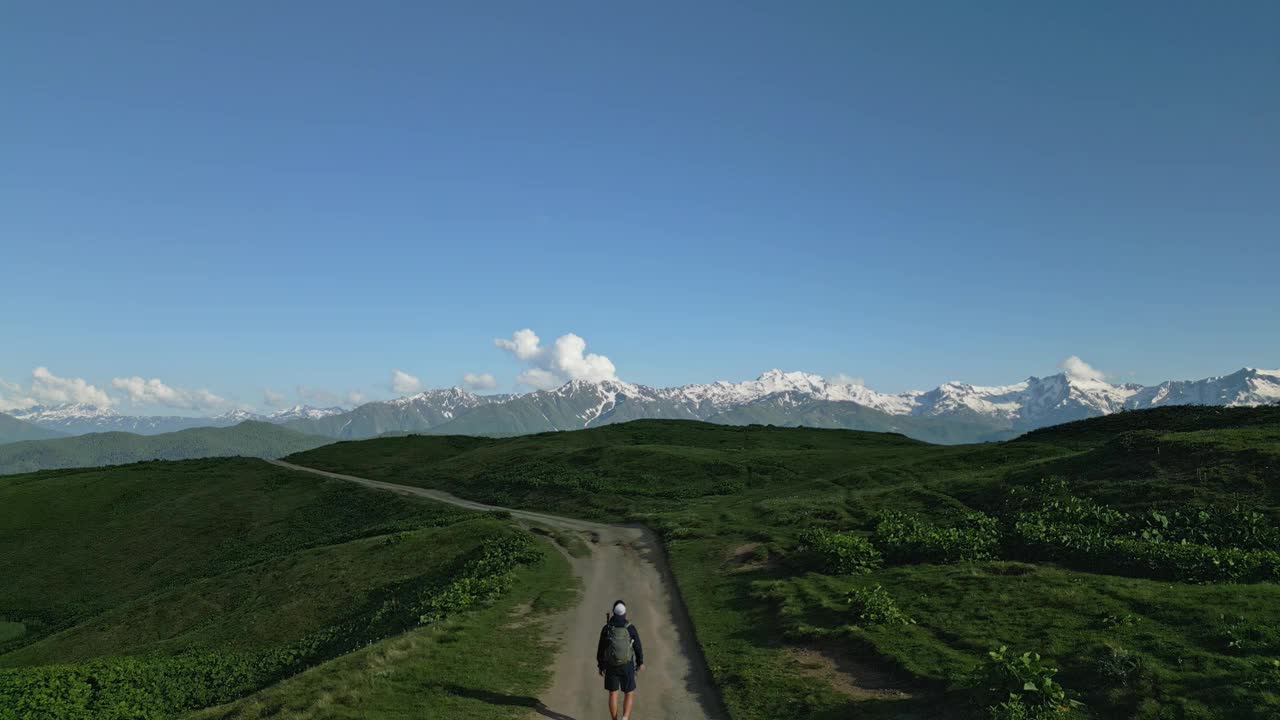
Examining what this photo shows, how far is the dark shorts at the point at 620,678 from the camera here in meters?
20.5

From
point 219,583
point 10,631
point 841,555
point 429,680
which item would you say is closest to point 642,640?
point 429,680

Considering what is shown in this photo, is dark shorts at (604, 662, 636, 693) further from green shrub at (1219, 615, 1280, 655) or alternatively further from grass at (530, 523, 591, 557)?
grass at (530, 523, 591, 557)

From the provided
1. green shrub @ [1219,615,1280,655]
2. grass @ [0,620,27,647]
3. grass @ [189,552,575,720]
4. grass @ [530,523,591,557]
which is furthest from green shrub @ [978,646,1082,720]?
grass @ [0,620,27,647]

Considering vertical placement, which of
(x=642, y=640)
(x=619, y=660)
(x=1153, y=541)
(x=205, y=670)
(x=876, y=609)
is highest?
(x=1153, y=541)

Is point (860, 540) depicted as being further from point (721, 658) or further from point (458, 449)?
point (458, 449)

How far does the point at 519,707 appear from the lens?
21.5 meters

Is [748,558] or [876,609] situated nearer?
[876,609]

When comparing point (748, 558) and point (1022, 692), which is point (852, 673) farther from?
point (748, 558)

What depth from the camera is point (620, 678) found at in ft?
67.5

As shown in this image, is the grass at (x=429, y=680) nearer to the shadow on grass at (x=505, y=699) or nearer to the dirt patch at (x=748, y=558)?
the shadow on grass at (x=505, y=699)

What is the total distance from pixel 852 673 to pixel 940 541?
55.3 ft

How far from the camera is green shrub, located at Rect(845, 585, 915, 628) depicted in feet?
87.4

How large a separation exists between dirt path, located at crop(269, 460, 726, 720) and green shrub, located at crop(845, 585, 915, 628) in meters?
7.13

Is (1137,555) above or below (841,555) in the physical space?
above
